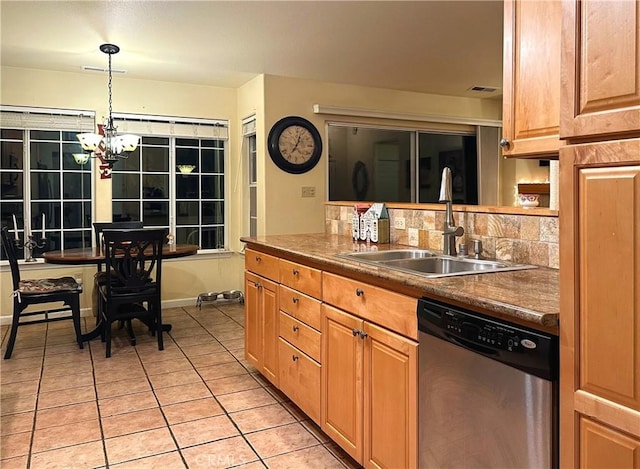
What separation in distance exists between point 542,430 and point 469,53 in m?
3.79

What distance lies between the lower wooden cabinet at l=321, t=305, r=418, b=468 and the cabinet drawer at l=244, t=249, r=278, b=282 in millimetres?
645

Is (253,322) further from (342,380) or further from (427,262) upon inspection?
(427,262)

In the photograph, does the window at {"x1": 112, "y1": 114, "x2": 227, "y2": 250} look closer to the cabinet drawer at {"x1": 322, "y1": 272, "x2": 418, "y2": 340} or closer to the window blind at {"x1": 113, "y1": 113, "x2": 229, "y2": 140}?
the window blind at {"x1": 113, "y1": 113, "x2": 229, "y2": 140}

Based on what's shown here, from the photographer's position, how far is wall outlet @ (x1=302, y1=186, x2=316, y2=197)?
17.1 ft

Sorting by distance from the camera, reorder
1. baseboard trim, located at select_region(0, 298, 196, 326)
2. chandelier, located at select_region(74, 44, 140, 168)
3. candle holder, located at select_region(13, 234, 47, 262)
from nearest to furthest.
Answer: chandelier, located at select_region(74, 44, 140, 168) < candle holder, located at select_region(13, 234, 47, 262) < baseboard trim, located at select_region(0, 298, 196, 326)

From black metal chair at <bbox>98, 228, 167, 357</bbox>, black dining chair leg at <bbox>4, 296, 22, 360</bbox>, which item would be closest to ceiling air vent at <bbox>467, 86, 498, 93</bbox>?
black metal chair at <bbox>98, 228, 167, 357</bbox>

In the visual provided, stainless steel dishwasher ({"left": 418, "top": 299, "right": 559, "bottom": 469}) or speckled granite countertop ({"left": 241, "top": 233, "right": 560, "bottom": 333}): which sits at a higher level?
speckled granite countertop ({"left": 241, "top": 233, "right": 560, "bottom": 333})

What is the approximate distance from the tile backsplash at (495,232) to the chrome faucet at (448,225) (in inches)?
2.3

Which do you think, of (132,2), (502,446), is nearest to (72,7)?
(132,2)

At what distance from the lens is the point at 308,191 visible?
5.24 meters

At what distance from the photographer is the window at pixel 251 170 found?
17.8 feet

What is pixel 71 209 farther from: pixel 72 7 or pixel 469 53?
pixel 469 53

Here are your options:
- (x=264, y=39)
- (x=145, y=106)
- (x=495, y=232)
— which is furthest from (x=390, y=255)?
(x=145, y=106)

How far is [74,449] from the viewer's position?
2.43m
